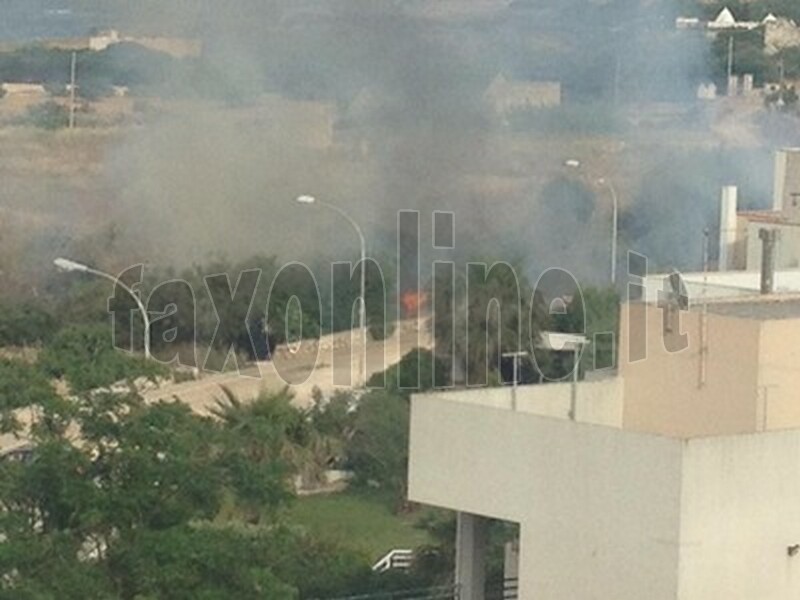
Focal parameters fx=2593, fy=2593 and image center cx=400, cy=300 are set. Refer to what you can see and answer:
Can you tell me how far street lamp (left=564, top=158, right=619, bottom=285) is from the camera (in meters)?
39.3

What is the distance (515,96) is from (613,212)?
894 centimetres

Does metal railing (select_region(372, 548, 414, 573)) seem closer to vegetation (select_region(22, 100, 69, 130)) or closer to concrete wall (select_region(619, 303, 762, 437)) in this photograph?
concrete wall (select_region(619, 303, 762, 437))

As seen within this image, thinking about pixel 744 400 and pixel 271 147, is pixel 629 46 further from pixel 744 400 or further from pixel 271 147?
pixel 744 400

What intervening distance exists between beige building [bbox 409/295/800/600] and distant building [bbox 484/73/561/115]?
35.1 m

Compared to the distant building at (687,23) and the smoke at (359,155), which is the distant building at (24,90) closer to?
the smoke at (359,155)

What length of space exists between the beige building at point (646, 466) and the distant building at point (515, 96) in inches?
1380

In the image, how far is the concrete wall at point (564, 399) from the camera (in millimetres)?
14383

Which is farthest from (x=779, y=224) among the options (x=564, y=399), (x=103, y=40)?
(x=103, y=40)

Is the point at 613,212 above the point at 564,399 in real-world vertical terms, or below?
below

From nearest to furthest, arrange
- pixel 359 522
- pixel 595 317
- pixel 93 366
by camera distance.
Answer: pixel 93 366
pixel 359 522
pixel 595 317

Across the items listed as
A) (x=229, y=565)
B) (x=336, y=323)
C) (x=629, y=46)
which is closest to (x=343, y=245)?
(x=336, y=323)

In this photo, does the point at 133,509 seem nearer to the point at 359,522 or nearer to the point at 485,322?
the point at 359,522

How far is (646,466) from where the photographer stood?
12562mm

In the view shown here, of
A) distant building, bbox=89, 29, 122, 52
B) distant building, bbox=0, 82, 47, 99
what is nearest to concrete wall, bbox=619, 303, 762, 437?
distant building, bbox=89, 29, 122, 52
